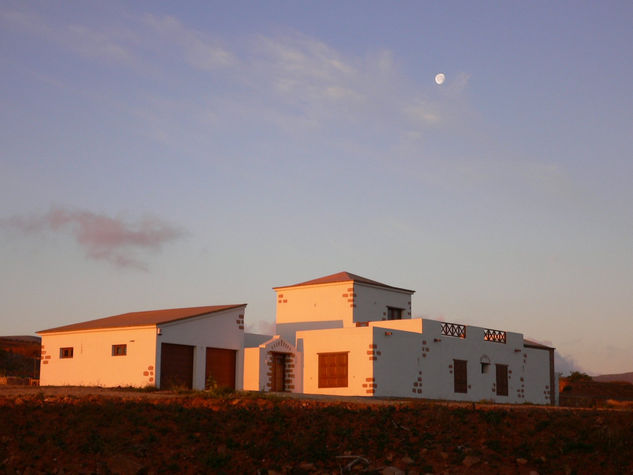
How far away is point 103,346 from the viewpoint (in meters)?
34.5

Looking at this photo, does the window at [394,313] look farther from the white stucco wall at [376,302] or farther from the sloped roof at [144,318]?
the sloped roof at [144,318]

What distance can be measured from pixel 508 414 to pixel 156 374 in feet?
61.1

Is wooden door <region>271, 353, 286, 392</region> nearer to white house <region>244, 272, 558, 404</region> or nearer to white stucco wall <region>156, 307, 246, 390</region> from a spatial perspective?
white house <region>244, 272, 558, 404</region>

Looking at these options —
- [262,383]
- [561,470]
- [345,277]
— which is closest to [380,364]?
[262,383]

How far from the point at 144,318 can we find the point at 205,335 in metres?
3.67

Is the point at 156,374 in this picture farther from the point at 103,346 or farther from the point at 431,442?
the point at 431,442

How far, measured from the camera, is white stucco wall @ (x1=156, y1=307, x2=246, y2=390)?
3319 centimetres

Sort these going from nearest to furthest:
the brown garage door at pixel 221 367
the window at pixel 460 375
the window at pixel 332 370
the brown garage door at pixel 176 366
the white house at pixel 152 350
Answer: the brown garage door at pixel 176 366
the white house at pixel 152 350
the window at pixel 332 370
the brown garage door at pixel 221 367
the window at pixel 460 375

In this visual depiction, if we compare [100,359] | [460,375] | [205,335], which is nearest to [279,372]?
[205,335]

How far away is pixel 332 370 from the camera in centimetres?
3412

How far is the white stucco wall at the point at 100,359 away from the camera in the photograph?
3241 centimetres

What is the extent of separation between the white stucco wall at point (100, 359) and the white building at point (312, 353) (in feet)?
0.15

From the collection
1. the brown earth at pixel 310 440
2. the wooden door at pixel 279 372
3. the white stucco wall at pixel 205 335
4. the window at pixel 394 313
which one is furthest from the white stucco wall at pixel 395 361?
the brown earth at pixel 310 440

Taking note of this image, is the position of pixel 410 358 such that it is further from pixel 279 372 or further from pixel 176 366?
pixel 176 366
